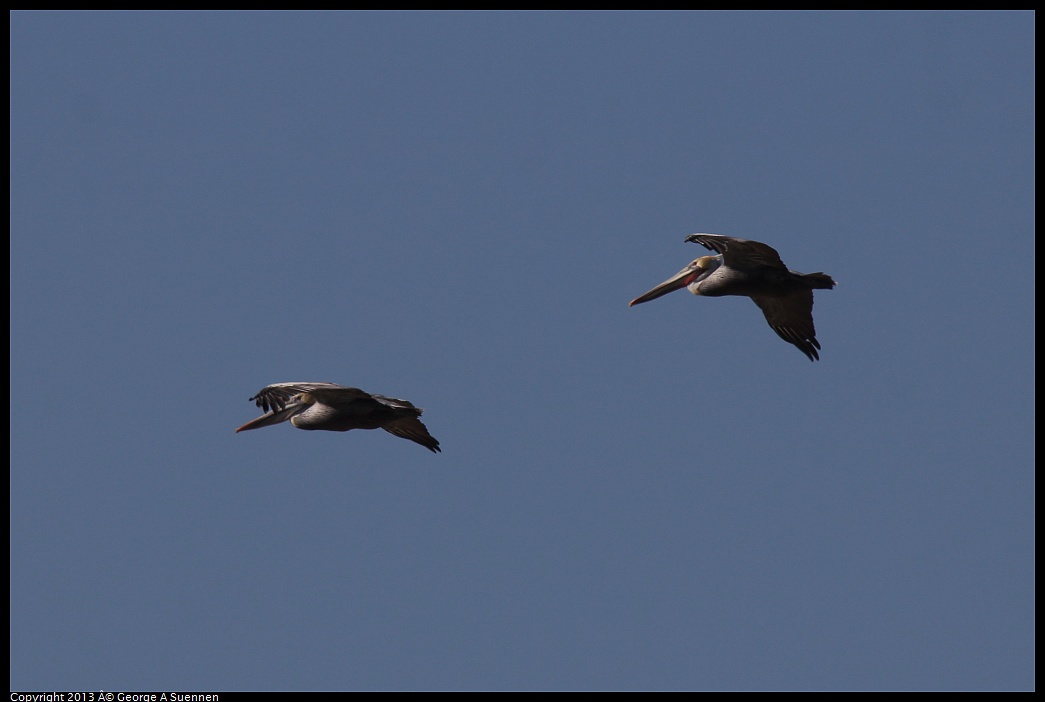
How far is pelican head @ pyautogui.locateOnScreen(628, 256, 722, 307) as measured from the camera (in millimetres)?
20122

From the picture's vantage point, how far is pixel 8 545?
721 inches

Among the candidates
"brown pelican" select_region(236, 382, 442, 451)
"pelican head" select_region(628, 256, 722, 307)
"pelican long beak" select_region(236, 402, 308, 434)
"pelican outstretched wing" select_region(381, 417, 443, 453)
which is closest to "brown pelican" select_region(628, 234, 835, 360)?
"pelican head" select_region(628, 256, 722, 307)

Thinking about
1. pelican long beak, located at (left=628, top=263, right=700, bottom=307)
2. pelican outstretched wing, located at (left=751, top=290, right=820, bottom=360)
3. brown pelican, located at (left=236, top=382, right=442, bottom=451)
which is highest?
pelican long beak, located at (left=628, top=263, right=700, bottom=307)

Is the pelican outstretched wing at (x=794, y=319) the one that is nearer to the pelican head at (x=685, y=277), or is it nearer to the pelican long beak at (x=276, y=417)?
the pelican head at (x=685, y=277)

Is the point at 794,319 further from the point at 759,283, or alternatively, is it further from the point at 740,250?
the point at 740,250

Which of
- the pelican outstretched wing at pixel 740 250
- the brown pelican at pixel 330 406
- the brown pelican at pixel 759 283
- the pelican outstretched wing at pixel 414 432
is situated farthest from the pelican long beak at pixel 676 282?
the brown pelican at pixel 330 406

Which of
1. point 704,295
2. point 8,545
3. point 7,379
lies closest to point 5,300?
point 7,379

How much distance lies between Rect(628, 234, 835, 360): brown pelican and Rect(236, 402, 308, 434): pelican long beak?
4.14m

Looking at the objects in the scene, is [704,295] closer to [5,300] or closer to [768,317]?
[768,317]

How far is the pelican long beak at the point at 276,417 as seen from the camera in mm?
19109

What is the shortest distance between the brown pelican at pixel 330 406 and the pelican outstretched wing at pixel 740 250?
355 cm

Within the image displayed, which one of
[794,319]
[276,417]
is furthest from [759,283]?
[276,417]

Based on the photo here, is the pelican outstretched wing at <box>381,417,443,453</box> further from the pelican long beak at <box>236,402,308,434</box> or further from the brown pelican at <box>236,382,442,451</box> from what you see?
the pelican long beak at <box>236,402,308,434</box>

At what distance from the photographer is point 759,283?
1886cm
